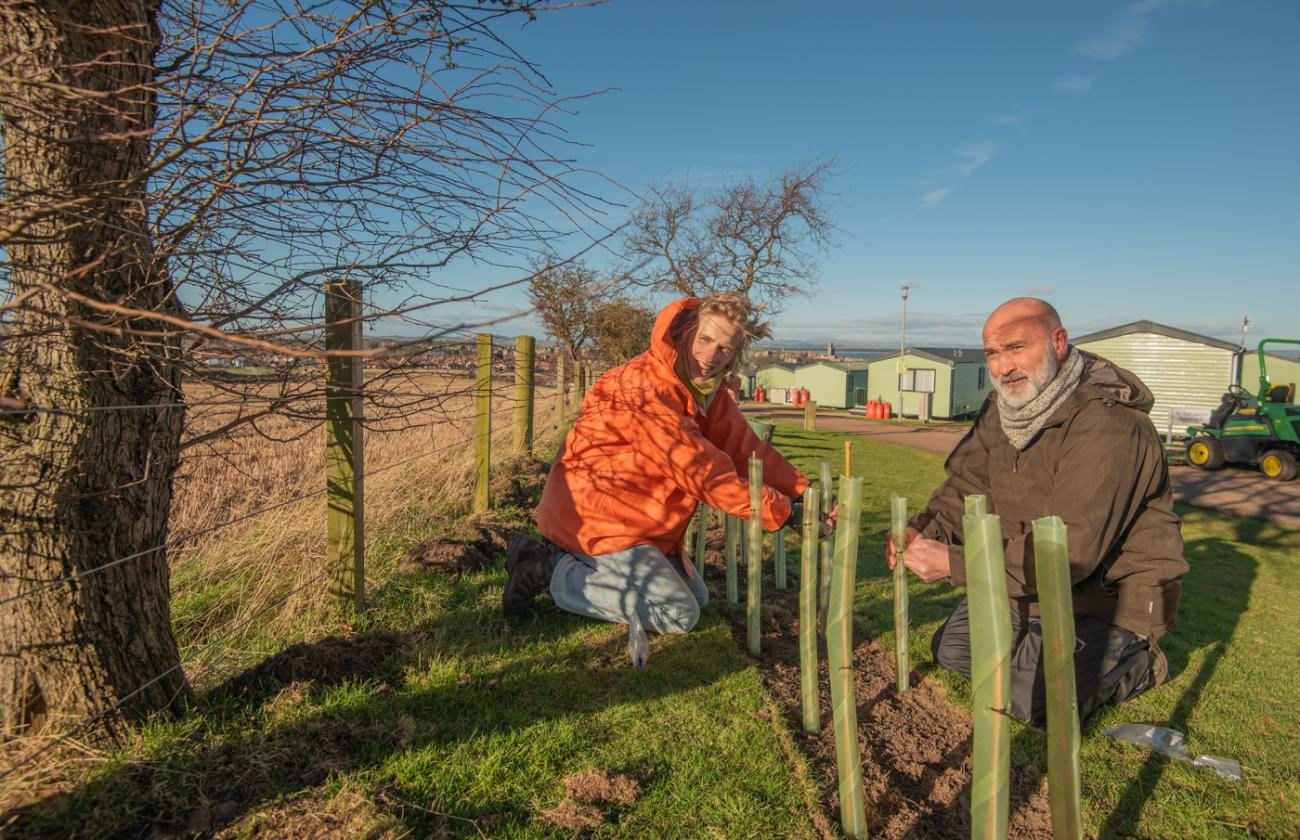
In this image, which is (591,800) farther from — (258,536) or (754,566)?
(258,536)

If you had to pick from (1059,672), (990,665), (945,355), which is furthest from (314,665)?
(945,355)

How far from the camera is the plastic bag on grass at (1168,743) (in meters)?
2.71

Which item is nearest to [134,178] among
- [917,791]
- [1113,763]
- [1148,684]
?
[917,791]

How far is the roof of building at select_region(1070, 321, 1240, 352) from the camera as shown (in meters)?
20.0

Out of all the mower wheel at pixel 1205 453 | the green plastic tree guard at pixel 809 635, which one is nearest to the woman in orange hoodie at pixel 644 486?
the green plastic tree guard at pixel 809 635

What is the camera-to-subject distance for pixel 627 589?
342 centimetres

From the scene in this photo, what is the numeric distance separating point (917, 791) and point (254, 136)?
297cm

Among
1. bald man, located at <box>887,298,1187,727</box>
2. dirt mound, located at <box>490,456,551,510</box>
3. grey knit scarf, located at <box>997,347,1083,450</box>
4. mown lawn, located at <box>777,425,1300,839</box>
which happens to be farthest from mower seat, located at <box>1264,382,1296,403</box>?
dirt mound, located at <box>490,456,551,510</box>

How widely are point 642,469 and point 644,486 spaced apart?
0.11 meters

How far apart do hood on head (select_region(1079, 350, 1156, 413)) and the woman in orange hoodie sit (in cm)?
145

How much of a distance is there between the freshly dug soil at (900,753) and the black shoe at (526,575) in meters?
1.17

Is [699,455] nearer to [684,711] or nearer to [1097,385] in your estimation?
[684,711]

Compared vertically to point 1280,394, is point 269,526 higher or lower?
lower

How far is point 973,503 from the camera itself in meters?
1.90
